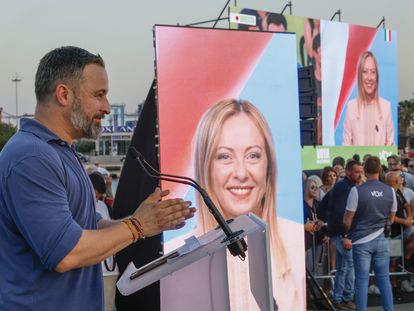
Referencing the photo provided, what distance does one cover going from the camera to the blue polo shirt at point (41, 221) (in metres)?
1.48

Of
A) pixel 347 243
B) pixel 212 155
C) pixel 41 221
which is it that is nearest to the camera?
pixel 41 221

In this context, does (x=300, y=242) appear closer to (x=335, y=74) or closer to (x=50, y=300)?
(x=50, y=300)

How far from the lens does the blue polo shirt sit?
1478 millimetres

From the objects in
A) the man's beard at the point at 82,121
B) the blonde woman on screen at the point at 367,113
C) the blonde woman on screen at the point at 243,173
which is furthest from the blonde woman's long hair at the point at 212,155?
the blonde woman on screen at the point at 367,113

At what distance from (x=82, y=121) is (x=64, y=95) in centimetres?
10

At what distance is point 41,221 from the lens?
147cm

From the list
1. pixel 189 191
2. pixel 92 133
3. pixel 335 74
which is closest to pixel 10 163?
pixel 92 133

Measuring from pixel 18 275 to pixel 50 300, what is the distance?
0.12 metres

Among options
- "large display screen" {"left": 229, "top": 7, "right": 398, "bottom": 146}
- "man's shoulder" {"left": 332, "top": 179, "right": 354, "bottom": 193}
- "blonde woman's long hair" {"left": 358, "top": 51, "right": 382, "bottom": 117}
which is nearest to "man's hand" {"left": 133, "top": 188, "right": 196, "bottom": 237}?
"man's shoulder" {"left": 332, "top": 179, "right": 354, "bottom": 193}

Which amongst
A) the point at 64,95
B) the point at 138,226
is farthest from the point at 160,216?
the point at 64,95

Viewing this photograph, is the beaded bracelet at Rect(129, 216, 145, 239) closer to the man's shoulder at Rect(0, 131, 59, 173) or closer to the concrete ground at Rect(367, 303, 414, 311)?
the man's shoulder at Rect(0, 131, 59, 173)

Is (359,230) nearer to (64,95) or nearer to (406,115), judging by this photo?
(64,95)

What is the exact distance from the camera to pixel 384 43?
1179cm

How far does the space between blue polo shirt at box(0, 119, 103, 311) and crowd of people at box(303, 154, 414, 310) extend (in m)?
4.14
